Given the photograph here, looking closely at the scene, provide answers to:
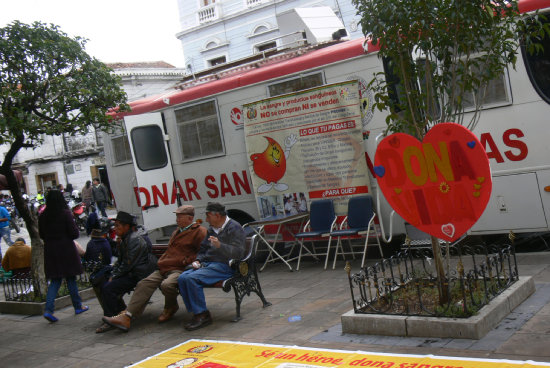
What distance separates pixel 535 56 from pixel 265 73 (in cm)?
415

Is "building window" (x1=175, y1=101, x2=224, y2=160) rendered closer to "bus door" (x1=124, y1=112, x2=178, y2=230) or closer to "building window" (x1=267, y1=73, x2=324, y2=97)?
"bus door" (x1=124, y1=112, x2=178, y2=230)

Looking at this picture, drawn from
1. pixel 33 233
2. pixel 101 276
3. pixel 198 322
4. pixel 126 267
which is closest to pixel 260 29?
pixel 33 233

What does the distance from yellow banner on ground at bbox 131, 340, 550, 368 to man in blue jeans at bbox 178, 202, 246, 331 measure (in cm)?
55

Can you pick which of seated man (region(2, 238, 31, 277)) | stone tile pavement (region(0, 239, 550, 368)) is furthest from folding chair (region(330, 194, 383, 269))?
seated man (region(2, 238, 31, 277))

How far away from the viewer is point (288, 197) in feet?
32.7

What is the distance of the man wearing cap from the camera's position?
7578 millimetres

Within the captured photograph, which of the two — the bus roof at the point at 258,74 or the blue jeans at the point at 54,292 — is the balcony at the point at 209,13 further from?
the blue jeans at the point at 54,292

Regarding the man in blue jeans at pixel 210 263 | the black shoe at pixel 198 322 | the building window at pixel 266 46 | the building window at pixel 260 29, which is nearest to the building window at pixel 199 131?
the man in blue jeans at pixel 210 263

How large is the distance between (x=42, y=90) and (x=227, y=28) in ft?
72.2

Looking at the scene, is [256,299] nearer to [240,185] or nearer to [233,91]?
[240,185]

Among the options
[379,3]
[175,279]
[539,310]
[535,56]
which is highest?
[379,3]

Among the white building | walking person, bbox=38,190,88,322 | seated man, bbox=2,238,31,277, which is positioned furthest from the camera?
the white building

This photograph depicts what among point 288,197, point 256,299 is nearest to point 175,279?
point 256,299

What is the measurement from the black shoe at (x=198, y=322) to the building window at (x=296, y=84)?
13.7ft
